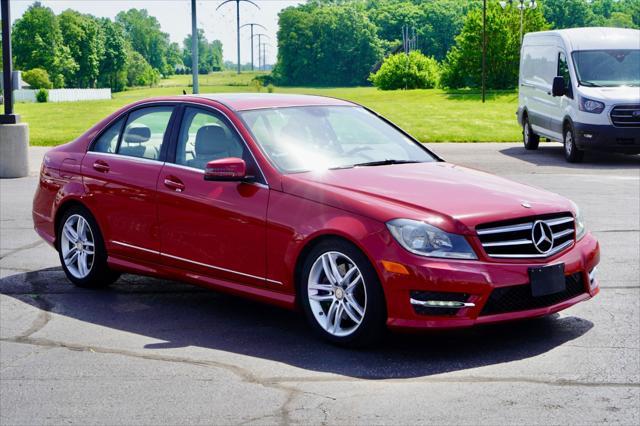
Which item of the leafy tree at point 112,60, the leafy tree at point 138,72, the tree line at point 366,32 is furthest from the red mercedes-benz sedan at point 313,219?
the leafy tree at point 138,72

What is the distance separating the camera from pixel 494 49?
81.9 m

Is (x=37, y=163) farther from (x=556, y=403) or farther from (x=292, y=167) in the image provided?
(x=556, y=403)

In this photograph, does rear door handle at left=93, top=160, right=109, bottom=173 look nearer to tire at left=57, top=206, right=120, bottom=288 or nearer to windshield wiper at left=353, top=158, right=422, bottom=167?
tire at left=57, top=206, right=120, bottom=288

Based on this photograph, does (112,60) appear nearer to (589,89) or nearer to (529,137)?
(529,137)

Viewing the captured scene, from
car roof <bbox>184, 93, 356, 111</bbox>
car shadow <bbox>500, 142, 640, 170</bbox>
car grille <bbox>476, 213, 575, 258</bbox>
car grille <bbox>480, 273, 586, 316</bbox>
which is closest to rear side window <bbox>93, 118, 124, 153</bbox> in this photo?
car roof <bbox>184, 93, 356, 111</bbox>

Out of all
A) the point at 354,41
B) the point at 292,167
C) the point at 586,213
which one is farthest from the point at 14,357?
the point at 354,41

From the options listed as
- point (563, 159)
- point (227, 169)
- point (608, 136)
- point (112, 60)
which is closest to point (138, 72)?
point (112, 60)

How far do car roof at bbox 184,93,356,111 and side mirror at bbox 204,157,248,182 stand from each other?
60 centimetres

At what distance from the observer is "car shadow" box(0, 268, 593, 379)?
20.4 feet

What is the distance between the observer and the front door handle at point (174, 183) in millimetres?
7438

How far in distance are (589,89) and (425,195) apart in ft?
48.0

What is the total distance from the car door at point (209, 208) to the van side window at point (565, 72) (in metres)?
14.1

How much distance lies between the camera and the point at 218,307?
783cm

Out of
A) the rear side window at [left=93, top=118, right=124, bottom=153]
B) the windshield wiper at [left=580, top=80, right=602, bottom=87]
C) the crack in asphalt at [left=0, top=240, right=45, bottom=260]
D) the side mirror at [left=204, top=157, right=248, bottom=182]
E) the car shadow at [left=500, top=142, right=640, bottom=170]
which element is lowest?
the crack in asphalt at [left=0, top=240, right=45, bottom=260]
